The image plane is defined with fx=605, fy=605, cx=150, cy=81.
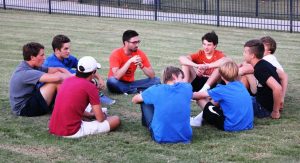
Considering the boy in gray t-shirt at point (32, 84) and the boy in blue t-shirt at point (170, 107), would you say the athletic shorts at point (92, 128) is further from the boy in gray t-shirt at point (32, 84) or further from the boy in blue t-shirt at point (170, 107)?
the boy in gray t-shirt at point (32, 84)

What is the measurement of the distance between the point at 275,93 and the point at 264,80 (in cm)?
24

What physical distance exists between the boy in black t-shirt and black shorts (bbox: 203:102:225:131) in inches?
34.7

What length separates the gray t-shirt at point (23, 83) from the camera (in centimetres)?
824

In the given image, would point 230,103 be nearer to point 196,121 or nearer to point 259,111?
point 196,121

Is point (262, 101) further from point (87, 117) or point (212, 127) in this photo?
point (87, 117)

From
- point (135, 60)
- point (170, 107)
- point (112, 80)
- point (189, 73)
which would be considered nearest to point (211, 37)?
point (189, 73)

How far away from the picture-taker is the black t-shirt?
8406 millimetres

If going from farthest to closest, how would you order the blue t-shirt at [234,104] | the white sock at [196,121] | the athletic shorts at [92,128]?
the white sock at [196,121] < the blue t-shirt at [234,104] < the athletic shorts at [92,128]

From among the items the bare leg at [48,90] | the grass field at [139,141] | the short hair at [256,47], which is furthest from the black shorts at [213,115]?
the bare leg at [48,90]

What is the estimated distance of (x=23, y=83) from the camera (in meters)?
8.30

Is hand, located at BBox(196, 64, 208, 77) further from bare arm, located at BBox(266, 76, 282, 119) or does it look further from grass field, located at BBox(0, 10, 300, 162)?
bare arm, located at BBox(266, 76, 282, 119)

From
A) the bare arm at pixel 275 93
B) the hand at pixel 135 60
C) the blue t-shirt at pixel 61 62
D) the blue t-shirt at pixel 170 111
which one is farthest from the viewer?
the hand at pixel 135 60

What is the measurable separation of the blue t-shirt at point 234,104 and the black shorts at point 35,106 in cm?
240

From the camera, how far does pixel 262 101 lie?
866 cm
